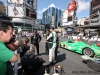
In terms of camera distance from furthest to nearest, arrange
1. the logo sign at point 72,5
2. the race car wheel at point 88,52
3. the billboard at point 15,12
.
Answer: the billboard at point 15,12, the logo sign at point 72,5, the race car wheel at point 88,52

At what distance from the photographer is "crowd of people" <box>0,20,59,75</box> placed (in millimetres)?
1346

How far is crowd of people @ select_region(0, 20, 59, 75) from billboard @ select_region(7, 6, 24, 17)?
178 feet

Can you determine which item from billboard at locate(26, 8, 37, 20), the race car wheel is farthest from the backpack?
billboard at locate(26, 8, 37, 20)

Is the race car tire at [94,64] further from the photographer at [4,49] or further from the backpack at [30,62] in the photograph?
the photographer at [4,49]

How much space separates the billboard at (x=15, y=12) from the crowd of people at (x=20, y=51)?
54.3 meters

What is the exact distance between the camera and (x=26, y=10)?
5725 centimetres

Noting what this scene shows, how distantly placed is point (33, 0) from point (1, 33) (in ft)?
206

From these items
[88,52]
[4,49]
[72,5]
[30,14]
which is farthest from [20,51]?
[30,14]

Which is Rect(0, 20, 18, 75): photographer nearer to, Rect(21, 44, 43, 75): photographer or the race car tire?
Rect(21, 44, 43, 75): photographer

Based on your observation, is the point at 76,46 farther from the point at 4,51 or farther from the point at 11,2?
the point at 11,2

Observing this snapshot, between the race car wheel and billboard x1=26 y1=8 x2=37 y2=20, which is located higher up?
billboard x1=26 y1=8 x2=37 y2=20

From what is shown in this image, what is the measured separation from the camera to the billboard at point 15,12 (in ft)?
180

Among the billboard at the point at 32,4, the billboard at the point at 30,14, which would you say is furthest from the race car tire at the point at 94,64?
the billboard at the point at 30,14

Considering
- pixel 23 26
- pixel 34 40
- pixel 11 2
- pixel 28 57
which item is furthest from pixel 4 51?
pixel 23 26
